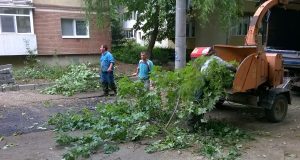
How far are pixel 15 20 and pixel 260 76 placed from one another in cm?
1352

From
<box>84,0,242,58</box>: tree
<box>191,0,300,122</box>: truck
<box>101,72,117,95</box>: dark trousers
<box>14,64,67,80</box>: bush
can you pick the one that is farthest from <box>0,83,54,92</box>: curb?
<box>191,0,300,122</box>: truck

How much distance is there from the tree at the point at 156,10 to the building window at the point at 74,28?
2027mm

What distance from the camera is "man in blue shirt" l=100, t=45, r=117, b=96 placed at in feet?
35.9

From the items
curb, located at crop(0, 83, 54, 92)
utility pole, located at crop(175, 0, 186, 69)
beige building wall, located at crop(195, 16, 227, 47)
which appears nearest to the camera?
utility pole, located at crop(175, 0, 186, 69)

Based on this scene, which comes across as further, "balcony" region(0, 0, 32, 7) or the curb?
"balcony" region(0, 0, 32, 7)

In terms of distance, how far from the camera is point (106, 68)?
36.1 ft

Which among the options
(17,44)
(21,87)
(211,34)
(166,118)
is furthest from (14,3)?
(166,118)

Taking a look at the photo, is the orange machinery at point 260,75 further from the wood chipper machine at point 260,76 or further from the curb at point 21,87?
the curb at point 21,87

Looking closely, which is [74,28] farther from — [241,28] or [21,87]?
[241,28]

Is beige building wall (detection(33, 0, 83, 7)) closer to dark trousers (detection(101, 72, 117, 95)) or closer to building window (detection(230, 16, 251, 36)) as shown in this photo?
dark trousers (detection(101, 72, 117, 95))

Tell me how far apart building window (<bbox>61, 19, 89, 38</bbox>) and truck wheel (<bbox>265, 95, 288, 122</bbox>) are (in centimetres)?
1289

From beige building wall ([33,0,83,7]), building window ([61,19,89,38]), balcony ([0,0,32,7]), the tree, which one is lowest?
building window ([61,19,89,38])

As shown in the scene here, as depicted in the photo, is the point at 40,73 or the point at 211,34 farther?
the point at 211,34

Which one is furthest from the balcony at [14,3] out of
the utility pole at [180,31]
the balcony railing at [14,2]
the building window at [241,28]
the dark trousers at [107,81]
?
the building window at [241,28]
